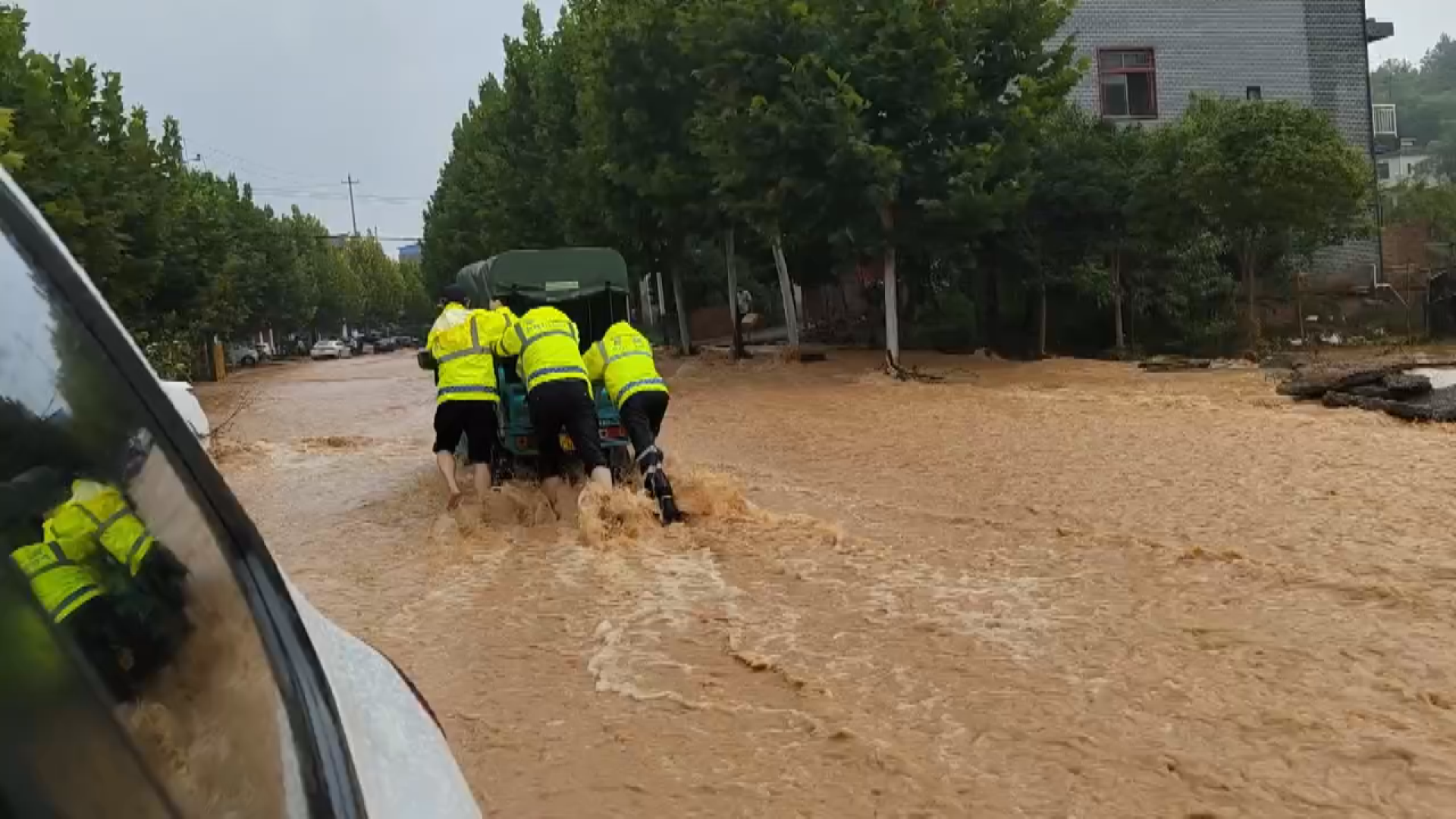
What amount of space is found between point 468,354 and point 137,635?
7559mm

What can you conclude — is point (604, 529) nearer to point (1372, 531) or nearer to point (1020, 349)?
point (1372, 531)

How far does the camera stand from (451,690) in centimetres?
539

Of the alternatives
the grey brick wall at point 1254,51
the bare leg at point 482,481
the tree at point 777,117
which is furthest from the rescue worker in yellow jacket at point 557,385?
the grey brick wall at point 1254,51

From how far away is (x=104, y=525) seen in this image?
152cm

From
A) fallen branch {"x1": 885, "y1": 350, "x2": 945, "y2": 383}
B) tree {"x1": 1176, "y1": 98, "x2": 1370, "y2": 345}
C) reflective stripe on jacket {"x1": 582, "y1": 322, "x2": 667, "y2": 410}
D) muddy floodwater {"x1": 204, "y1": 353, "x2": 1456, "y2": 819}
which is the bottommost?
muddy floodwater {"x1": 204, "y1": 353, "x2": 1456, "y2": 819}

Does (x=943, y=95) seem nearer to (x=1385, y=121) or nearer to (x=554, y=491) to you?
(x=554, y=491)

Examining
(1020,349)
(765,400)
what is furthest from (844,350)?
(765,400)

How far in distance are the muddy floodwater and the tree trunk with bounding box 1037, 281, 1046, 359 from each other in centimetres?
1143

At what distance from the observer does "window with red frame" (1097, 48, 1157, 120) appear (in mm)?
28266

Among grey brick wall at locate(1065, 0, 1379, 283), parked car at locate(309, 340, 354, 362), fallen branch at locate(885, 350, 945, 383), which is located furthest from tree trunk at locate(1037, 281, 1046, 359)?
parked car at locate(309, 340, 354, 362)

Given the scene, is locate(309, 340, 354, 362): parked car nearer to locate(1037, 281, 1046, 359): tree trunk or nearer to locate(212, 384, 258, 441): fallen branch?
locate(212, 384, 258, 441): fallen branch

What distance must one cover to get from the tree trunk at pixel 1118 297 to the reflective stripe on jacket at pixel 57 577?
22.7m

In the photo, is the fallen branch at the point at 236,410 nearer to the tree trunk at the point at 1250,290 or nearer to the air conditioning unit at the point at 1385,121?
the tree trunk at the point at 1250,290

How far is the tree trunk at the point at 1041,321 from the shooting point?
23522mm
